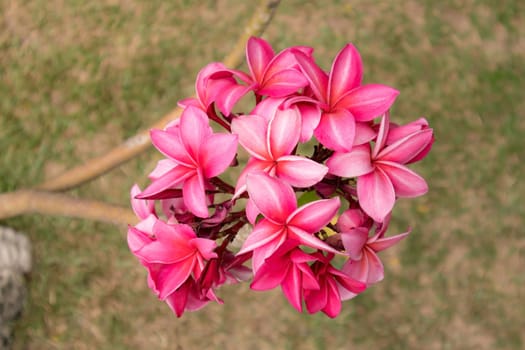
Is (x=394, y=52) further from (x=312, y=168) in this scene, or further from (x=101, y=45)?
(x=312, y=168)

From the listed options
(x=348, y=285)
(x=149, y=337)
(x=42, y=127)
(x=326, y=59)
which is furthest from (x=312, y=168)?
(x=326, y=59)

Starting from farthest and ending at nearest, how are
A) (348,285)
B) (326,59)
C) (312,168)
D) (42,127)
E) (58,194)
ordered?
(326,59) < (42,127) < (58,194) < (348,285) < (312,168)

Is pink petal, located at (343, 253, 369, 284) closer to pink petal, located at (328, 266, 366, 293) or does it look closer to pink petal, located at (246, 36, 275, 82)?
pink petal, located at (328, 266, 366, 293)

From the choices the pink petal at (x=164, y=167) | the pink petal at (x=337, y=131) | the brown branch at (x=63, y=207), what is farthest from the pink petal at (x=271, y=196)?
the brown branch at (x=63, y=207)

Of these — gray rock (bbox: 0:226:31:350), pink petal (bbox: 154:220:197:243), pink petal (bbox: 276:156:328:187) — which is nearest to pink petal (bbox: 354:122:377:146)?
pink petal (bbox: 276:156:328:187)

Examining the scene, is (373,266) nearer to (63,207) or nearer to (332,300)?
(332,300)
